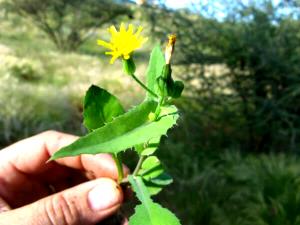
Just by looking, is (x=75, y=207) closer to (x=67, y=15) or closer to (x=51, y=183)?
(x=51, y=183)

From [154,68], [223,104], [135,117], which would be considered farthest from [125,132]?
[223,104]

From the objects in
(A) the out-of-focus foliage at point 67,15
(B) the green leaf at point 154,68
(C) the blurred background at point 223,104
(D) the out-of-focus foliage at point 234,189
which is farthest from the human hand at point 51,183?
(A) the out-of-focus foliage at point 67,15

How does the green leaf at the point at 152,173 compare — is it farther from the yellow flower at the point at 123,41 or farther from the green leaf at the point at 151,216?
the yellow flower at the point at 123,41

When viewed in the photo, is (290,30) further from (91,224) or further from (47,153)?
(91,224)

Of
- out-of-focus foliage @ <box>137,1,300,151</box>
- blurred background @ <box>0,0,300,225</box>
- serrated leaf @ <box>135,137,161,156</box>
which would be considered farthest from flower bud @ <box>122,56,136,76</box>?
out-of-focus foliage @ <box>137,1,300,151</box>

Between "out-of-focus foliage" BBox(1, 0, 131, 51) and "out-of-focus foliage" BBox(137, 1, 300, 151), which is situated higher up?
"out-of-focus foliage" BBox(1, 0, 131, 51)

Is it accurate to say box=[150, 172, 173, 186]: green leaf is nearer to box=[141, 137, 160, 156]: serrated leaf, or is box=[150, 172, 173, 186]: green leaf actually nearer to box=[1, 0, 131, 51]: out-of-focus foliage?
box=[141, 137, 160, 156]: serrated leaf

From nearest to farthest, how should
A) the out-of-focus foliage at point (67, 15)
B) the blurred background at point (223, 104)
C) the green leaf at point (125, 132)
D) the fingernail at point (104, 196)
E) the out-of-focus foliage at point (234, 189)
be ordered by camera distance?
1. the green leaf at point (125, 132)
2. the fingernail at point (104, 196)
3. the out-of-focus foliage at point (234, 189)
4. the blurred background at point (223, 104)
5. the out-of-focus foliage at point (67, 15)
